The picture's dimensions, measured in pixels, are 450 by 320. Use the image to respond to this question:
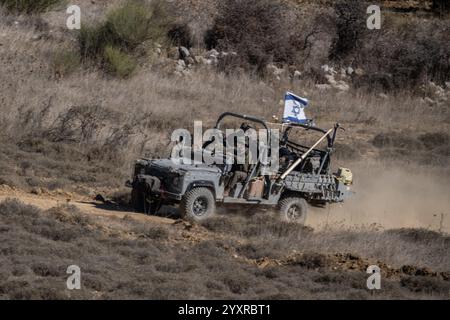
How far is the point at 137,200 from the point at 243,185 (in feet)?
6.40

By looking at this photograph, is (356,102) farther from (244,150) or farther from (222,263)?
(222,263)

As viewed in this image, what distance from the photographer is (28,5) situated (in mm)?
31750

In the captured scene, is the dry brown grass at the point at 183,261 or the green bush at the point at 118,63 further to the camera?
the green bush at the point at 118,63

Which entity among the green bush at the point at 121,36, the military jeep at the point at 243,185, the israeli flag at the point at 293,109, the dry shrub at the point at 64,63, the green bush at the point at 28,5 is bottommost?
the military jeep at the point at 243,185

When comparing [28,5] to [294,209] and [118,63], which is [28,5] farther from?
[294,209]

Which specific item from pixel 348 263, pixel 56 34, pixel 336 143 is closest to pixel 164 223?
pixel 348 263

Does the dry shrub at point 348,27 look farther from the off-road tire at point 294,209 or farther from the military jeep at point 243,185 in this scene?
the off-road tire at point 294,209

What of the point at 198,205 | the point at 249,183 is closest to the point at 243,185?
the point at 249,183

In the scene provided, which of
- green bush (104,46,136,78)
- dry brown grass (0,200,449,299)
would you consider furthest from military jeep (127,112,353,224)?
green bush (104,46,136,78)

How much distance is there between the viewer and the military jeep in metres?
15.7

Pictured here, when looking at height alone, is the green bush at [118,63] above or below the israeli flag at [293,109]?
above

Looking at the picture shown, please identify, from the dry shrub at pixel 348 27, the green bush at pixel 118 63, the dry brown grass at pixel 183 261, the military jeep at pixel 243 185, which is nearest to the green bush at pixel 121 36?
the green bush at pixel 118 63

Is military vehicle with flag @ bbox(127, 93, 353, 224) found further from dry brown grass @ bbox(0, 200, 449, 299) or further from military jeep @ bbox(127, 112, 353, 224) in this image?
dry brown grass @ bbox(0, 200, 449, 299)

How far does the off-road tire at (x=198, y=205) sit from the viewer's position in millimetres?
15727
